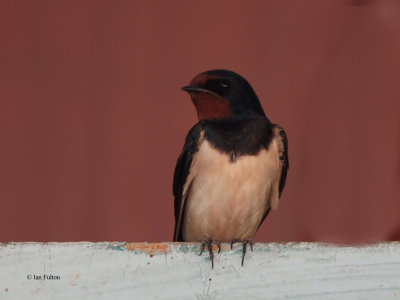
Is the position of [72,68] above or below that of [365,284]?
above

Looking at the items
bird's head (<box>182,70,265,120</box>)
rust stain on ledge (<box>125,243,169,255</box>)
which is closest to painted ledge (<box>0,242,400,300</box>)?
rust stain on ledge (<box>125,243,169,255</box>)

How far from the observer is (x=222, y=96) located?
7.07 feet

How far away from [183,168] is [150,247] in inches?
24.9

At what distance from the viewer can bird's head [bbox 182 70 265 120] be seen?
209cm

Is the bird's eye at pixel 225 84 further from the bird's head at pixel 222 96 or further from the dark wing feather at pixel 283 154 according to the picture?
the dark wing feather at pixel 283 154

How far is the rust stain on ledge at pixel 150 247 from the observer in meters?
1.49

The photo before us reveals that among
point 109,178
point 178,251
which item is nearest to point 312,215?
point 109,178

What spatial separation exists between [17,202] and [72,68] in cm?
34

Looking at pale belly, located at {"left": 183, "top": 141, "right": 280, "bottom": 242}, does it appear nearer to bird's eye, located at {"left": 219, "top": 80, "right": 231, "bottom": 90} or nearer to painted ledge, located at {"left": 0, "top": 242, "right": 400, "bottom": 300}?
bird's eye, located at {"left": 219, "top": 80, "right": 231, "bottom": 90}

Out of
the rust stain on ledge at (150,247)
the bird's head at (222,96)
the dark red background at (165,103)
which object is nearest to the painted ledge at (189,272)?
the rust stain on ledge at (150,247)

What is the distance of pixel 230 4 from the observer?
215 centimetres

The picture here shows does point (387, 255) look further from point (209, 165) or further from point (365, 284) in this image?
point (209, 165)

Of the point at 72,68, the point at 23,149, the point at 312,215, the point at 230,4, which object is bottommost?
the point at 312,215

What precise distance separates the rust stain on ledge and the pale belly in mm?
580
